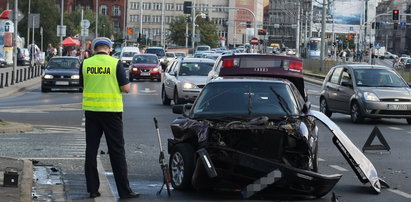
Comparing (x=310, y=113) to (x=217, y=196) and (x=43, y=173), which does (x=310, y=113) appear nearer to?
(x=217, y=196)

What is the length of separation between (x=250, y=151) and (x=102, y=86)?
1925 mm

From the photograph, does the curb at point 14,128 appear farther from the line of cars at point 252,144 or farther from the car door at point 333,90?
the car door at point 333,90

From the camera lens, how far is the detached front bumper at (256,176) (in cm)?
1173

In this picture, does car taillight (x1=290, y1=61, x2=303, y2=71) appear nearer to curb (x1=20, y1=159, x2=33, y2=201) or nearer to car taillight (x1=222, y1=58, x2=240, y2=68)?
car taillight (x1=222, y1=58, x2=240, y2=68)

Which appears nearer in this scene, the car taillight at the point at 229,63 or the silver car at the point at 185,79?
the car taillight at the point at 229,63

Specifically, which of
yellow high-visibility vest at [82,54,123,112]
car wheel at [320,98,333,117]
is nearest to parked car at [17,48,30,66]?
car wheel at [320,98,333,117]

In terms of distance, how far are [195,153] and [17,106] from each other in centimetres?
1932

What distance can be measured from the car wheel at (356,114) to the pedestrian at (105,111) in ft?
47.3

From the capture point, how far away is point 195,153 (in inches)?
487

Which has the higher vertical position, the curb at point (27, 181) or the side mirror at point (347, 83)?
the side mirror at point (347, 83)

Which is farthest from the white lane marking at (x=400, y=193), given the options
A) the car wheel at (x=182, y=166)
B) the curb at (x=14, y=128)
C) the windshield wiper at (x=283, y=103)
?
the curb at (x=14, y=128)

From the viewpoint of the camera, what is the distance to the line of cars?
1182 centimetres

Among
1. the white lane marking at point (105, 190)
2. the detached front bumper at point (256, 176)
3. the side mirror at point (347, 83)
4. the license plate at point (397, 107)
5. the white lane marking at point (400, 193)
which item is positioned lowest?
the white lane marking at point (105, 190)

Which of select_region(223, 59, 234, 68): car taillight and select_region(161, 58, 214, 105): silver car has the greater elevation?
select_region(223, 59, 234, 68): car taillight
